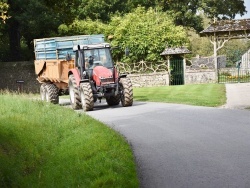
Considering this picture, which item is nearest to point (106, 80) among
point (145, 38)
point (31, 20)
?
point (145, 38)

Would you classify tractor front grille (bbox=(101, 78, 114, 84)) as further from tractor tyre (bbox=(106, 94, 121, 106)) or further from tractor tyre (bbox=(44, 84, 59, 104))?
tractor tyre (bbox=(44, 84, 59, 104))

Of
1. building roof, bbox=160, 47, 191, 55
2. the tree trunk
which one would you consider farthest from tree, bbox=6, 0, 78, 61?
building roof, bbox=160, 47, 191, 55

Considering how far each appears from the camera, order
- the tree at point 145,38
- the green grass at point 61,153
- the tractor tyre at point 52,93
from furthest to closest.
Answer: the tree at point 145,38
the tractor tyre at point 52,93
the green grass at point 61,153

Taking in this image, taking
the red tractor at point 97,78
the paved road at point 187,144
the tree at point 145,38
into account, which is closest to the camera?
the paved road at point 187,144

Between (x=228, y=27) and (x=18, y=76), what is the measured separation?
1599cm

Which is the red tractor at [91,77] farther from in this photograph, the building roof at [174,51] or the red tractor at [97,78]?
the building roof at [174,51]

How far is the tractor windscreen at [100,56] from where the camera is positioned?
21.1m

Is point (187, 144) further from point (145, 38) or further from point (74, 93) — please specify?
point (145, 38)

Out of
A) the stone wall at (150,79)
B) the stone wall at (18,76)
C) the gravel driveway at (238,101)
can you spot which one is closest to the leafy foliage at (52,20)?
the stone wall at (150,79)

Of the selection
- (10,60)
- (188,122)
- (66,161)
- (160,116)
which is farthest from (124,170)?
(10,60)

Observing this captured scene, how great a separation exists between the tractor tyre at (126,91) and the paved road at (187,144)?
4.03ft

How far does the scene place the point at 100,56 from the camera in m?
21.1

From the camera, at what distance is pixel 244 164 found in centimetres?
938

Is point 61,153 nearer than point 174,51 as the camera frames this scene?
Yes
